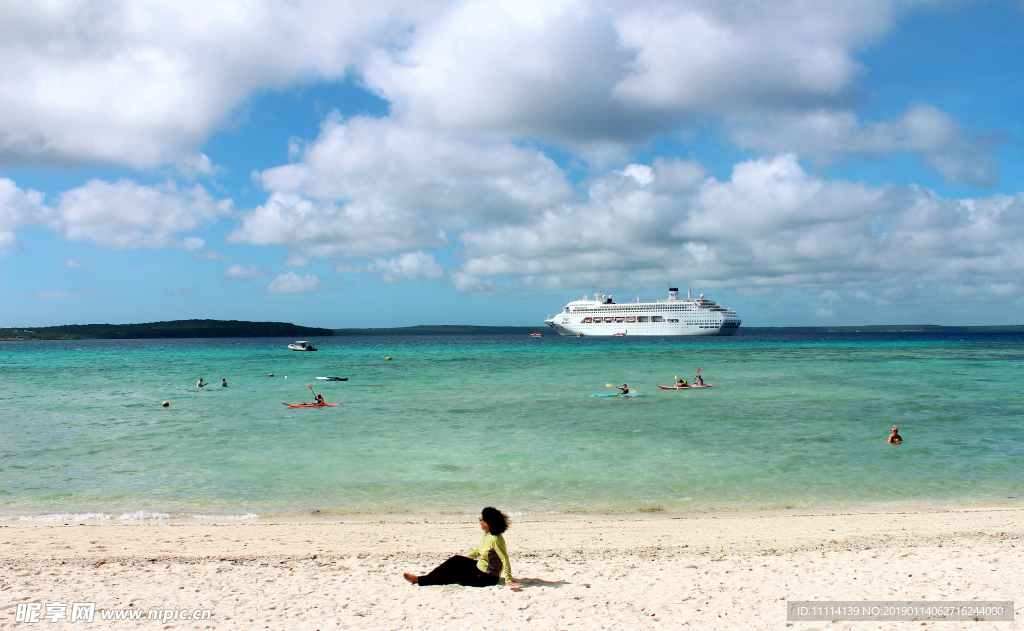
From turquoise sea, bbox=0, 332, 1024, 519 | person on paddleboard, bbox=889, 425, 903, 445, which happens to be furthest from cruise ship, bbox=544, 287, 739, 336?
person on paddleboard, bbox=889, 425, 903, 445

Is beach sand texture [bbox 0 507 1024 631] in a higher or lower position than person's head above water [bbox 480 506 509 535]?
lower

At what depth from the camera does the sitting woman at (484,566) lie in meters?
7.15

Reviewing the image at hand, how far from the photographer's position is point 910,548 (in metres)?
8.55

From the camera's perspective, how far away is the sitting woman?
7.15m

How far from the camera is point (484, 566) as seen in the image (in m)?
7.28

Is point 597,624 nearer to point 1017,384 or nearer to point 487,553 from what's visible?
point 487,553

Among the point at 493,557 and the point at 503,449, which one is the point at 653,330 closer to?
the point at 503,449

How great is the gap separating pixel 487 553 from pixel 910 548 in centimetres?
623

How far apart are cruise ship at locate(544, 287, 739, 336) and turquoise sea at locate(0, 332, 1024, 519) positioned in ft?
329

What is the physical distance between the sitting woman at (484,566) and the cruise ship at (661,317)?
132 m

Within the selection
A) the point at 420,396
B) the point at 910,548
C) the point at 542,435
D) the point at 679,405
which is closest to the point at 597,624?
the point at 910,548

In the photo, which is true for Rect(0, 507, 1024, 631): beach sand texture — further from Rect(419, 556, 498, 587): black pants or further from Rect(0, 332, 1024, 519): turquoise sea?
Rect(0, 332, 1024, 519): turquoise sea

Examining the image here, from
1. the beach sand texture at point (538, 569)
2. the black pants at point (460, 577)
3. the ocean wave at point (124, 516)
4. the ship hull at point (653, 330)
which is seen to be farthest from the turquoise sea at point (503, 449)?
the ship hull at point (653, 330)

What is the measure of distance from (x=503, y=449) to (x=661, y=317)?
123 metres
